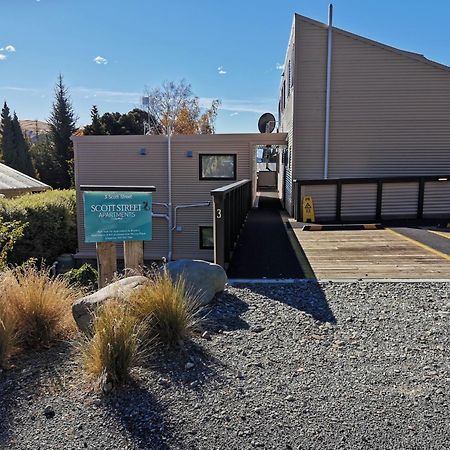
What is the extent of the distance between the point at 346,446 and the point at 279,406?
46 centimetres

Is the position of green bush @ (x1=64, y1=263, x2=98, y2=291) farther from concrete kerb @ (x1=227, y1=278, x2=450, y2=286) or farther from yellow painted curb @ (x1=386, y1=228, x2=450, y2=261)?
yellow painted curb @ (x1=386, y1=228, x2=450, y2=261)

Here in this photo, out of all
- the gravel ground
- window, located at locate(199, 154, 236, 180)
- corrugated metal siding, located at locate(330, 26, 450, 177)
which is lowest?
the gravel ground

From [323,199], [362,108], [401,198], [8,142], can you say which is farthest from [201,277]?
[8,142]

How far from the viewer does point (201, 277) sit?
167 inches

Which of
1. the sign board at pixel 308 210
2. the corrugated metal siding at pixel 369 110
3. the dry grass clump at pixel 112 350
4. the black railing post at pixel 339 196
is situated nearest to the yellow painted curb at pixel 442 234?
the black railing post at pixel 339 196

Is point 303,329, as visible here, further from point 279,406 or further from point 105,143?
point 105,143

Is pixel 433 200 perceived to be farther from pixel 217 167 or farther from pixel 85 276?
pixel 85 276

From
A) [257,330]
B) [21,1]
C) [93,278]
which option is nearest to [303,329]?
[257,330]

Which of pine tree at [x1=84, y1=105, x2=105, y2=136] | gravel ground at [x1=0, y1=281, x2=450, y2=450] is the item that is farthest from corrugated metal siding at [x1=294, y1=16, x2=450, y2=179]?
pine tree at [x1=84, y1=105, x2=105, y2=136]

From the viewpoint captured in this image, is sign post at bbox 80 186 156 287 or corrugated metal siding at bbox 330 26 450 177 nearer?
sign post at bbox 80 186 156 287

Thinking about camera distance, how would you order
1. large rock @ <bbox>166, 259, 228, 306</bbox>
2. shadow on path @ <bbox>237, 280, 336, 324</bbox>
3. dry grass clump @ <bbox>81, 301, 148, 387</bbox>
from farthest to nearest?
1. large rock @ <bbox>166, 259, 228, 306</bbox>
2. shadow on path @ <bbox>237, 280, 336, 324</bbox>
3. dry grass clump @ <bbox>81, 301, 148, 387</bbox>

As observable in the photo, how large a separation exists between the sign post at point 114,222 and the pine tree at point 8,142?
33.9 meters

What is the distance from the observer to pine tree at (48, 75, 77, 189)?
36991 mm

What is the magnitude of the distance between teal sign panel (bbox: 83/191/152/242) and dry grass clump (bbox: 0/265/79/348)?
44.4 inches
